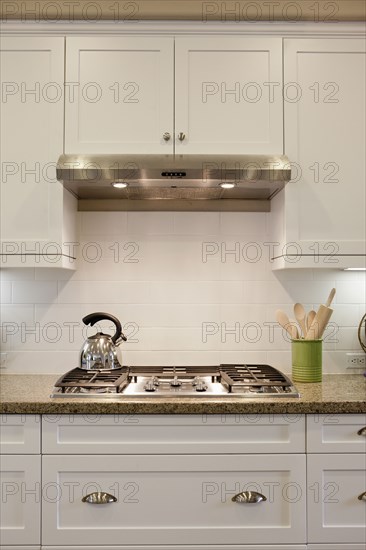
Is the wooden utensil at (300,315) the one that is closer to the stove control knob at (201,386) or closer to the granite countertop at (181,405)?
the granite countertop at (181,405)

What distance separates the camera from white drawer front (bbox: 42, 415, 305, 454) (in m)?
1.78

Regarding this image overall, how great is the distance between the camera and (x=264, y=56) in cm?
211

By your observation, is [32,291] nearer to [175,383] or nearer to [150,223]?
[150,223]

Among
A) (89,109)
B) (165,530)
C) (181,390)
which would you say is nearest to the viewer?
(165,530)

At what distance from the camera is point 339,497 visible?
70.3 inches

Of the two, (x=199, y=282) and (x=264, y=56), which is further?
(x=199, y=282)

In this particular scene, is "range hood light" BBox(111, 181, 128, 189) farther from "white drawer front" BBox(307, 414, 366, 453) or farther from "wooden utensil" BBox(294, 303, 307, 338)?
"white drawer front" BBox(307, 414, 366, 453)

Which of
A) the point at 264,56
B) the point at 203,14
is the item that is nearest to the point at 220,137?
the point at 264,56

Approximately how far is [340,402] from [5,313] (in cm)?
164

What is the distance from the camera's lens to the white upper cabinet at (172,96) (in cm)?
208

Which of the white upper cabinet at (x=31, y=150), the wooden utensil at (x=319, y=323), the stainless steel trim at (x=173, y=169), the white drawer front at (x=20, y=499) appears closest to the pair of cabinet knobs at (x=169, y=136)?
the stainless steel trim at (x=173, y=169)

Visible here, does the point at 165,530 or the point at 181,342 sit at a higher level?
the point at 181,342

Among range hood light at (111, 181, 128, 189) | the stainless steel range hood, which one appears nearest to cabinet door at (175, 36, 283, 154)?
the stainless steel range hood

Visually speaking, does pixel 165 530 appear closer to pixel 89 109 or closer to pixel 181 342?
pixel 181 342
